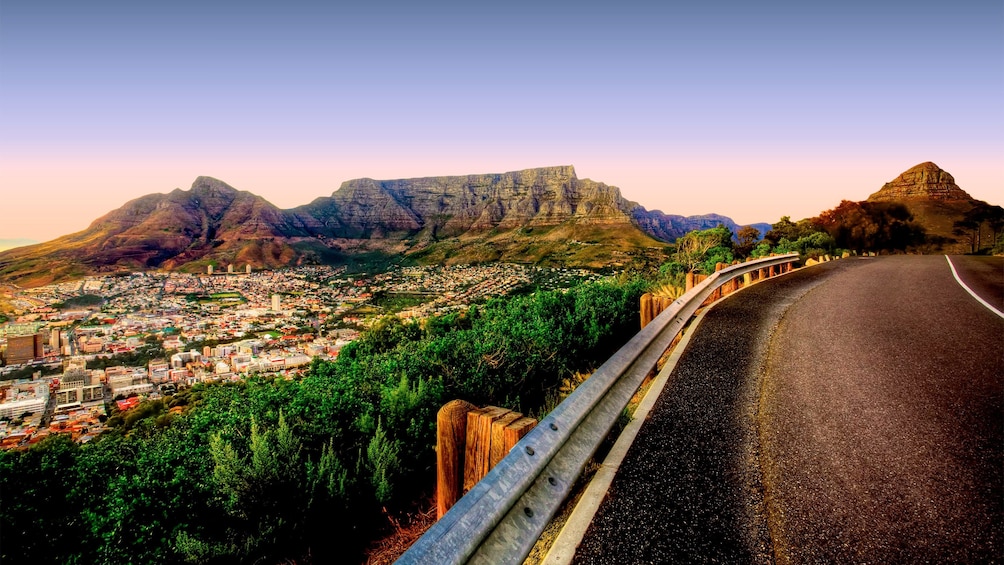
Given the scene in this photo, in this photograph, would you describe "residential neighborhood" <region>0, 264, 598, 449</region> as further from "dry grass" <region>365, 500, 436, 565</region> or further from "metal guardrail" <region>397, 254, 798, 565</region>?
"metal guardrail" <region>397, 254, 798, 565</region>

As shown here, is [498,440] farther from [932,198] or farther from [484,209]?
[484,209]

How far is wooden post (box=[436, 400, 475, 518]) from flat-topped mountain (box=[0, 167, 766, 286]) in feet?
155

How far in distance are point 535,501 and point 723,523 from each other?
3.20 feet

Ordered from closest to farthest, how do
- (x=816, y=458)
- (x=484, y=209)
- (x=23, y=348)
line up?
(x=816, y=458) < (x=23, y=348) < (x=484, y=209)

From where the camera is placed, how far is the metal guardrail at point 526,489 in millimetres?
1308

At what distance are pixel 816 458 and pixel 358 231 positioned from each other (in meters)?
175

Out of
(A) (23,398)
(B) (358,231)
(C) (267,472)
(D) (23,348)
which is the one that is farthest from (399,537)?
(B) (358,231)

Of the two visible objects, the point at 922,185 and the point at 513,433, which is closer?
the point at 513,433

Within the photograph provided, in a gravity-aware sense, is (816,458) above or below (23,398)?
above

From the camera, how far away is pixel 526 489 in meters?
1.76

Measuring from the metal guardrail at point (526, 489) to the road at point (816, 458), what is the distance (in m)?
0.27

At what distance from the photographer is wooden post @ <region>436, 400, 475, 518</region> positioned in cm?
222

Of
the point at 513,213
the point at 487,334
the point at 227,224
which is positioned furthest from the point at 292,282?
the point at 513,213

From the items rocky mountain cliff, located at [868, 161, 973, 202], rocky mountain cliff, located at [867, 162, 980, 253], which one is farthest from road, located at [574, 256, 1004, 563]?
rocky mountain cliff, located at [868, 161, 973, 202]
